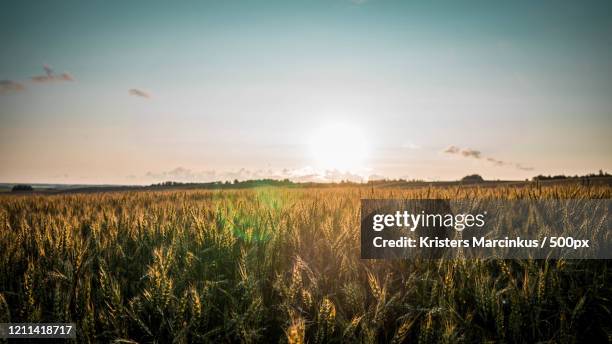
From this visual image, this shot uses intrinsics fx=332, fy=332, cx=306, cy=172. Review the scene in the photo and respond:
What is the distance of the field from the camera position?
1.65 metres

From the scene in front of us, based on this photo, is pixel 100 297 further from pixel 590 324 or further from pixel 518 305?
pixel 590 324

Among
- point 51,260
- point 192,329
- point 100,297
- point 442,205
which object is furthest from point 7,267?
point 442,205

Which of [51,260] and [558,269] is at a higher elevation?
[558,269]

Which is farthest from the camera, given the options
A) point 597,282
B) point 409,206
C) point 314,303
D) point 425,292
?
point 409,206

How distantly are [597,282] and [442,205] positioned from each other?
1.35 metres

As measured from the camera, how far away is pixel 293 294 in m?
1.78

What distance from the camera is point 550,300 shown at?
6.50 ft

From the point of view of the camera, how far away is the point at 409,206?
3.53 metres

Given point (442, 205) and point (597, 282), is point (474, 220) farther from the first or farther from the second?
point (597, 282)

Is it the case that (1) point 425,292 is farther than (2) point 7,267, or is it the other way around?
(2) point 7,267

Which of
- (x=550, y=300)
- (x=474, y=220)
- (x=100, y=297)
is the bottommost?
(x=100, y=297)

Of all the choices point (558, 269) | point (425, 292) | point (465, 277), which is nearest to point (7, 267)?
point (425, 292)

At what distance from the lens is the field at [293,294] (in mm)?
1649

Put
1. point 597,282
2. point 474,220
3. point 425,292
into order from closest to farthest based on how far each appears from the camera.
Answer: point 425,292 < point 597,282 < point 474,220
